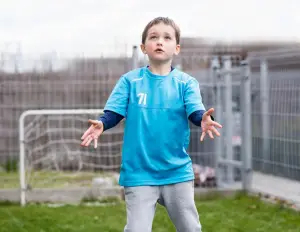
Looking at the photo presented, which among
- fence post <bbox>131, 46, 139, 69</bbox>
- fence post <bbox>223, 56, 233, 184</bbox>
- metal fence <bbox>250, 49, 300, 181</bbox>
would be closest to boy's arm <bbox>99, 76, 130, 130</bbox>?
metal fence <bbox>250, 49, 300, 181</bbox>

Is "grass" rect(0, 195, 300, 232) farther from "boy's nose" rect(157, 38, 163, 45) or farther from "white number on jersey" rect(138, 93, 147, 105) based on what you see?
"boy's nose" rect(157, 38, 163, 45)

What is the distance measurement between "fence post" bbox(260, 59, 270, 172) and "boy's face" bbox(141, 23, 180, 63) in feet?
14.2

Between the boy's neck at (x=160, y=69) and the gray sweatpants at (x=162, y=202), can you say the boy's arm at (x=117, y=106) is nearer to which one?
the boy's neck at (x=160, y=69)

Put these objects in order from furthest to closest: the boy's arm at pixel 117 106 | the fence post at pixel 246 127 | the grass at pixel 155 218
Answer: the fence post at pixel 246 127 → the grass at pixel 155 218 → the boy's arm at pixel 117 106

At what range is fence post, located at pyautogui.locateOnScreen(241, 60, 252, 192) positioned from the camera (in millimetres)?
8180

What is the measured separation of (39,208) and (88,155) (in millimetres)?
2039

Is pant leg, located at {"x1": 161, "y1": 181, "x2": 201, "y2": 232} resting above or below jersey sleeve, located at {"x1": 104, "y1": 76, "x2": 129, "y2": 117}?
below

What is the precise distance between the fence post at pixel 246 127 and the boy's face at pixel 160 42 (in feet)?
14.6

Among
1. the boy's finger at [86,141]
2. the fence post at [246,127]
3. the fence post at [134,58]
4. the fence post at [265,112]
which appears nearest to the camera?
the boy's finger at [86,141]

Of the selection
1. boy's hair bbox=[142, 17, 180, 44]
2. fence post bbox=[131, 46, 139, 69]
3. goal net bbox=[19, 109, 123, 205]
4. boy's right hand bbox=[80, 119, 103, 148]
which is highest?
boy's hair bbox=[142, 17, 180, 44]

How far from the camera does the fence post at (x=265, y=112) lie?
7973 millimetres

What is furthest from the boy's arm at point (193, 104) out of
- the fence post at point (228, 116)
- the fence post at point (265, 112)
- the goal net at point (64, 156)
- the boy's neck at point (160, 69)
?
the fence post at point (228, 116)

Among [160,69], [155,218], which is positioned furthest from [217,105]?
[160,69]

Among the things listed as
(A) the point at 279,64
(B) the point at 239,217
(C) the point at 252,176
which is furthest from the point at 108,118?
(C) the point at 252,176
